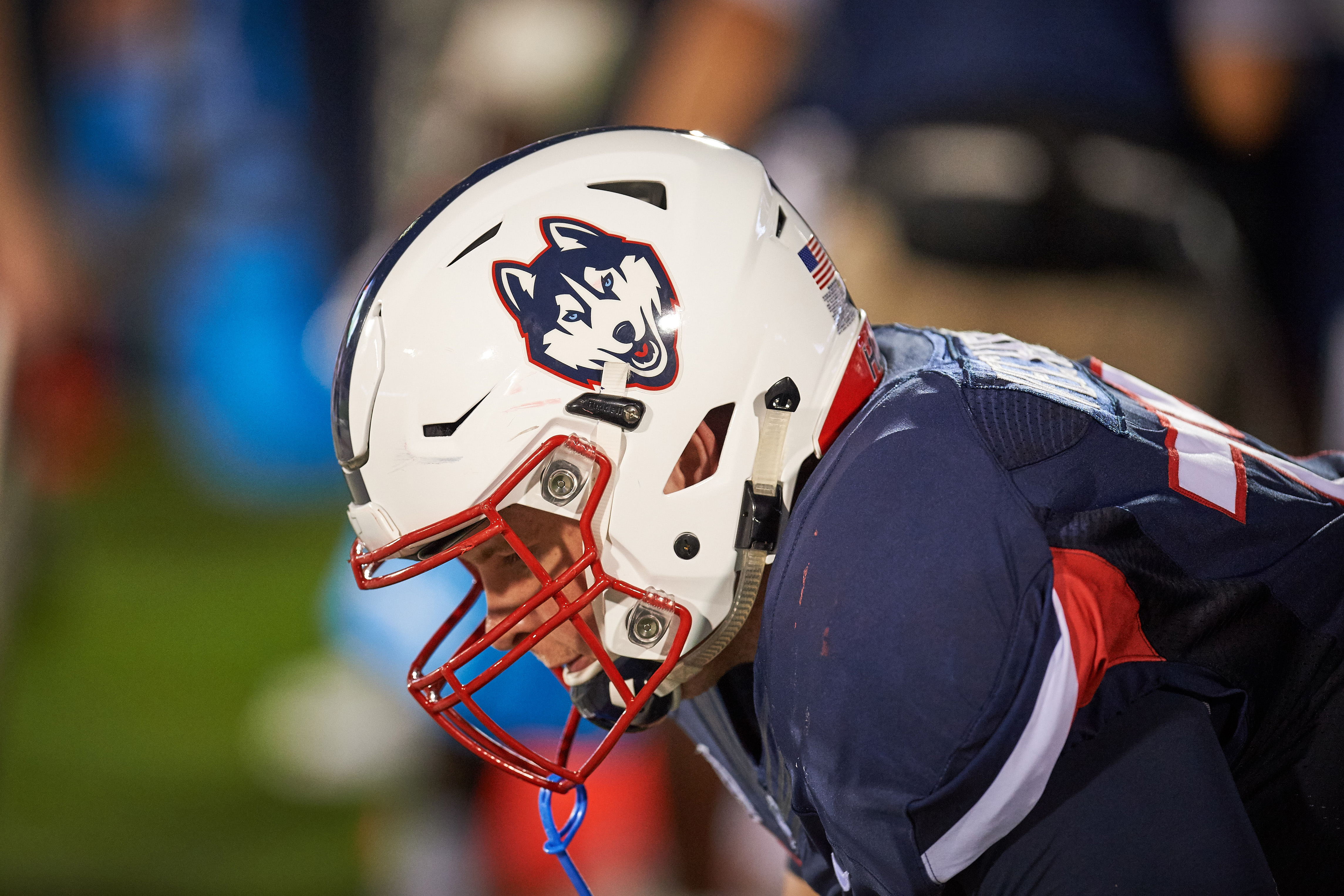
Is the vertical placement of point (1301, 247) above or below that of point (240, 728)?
above

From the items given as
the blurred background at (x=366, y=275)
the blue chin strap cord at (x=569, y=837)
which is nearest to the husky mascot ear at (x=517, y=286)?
the blue chin strap cord at (x=569, y=837)

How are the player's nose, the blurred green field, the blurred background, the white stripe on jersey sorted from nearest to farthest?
the white stripe on jersey → the player's nose → the blurred background → the blurred green field

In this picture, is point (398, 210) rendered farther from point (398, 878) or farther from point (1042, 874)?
point (1042, 874)

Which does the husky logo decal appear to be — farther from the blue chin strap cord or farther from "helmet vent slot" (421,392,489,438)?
the blue chin strap cord

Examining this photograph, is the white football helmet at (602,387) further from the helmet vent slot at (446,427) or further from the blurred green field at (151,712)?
the blurred green field at (151,712)

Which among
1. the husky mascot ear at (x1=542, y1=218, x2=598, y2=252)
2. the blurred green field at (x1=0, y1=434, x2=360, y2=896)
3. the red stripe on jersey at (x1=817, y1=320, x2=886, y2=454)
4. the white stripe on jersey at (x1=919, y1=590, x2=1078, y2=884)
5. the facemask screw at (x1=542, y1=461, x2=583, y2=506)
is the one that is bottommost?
the blurred green field at (x1=0, y1=434, x2=360, y2=896)

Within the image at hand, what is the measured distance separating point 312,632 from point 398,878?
0.85 meters

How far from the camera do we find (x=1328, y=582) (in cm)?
114

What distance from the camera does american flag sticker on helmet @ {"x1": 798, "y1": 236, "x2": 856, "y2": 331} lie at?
1.24 m

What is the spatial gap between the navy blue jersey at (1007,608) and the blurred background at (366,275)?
1.32 metres

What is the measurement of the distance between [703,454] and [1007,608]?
36 centimetres

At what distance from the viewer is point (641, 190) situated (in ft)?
3.95

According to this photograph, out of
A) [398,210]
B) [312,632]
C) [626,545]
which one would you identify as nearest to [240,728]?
[312,632]

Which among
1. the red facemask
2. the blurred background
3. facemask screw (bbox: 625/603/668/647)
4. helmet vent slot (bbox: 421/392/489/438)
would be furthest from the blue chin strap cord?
the blurred background
